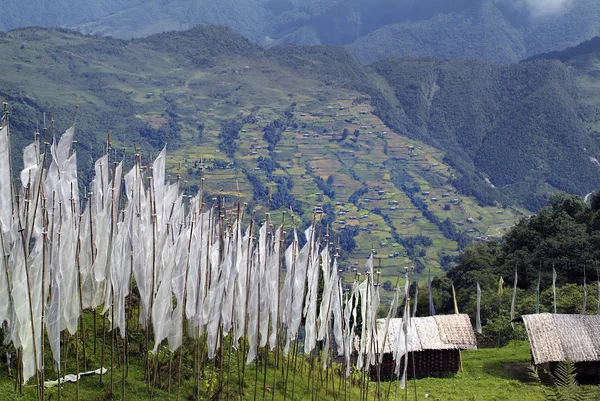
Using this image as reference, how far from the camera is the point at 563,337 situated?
24.9 metres

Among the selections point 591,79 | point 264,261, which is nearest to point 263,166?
point 591,79

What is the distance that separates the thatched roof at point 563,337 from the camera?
24.4 meters

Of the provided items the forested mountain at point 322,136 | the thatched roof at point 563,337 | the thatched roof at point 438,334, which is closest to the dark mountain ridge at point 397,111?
the forested mountain at point 322,136

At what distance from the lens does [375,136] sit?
168 meters

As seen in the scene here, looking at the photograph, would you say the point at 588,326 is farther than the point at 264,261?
Yes

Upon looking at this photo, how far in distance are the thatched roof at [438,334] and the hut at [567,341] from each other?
2875 mm

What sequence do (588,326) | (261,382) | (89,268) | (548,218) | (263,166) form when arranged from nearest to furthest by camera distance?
1. (89,268)
2. (261,382)
3. (588,326)
4. (548,218)
5. (263,166)

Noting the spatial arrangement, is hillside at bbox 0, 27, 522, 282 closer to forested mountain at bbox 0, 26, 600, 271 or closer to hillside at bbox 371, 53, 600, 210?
forested mountain at bbox 0, 26, 600, 271

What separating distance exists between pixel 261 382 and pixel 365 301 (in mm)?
3210

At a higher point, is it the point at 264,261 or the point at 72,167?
the point at 72,167

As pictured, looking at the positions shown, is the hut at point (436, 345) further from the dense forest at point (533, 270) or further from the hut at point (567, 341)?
the dense forest at point (533, 270)

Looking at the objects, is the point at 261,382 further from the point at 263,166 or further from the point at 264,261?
the point at 263,166

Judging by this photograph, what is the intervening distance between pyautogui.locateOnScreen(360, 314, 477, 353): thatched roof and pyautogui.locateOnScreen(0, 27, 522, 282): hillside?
75.2 meters

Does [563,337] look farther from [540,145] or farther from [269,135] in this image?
[540,145]
